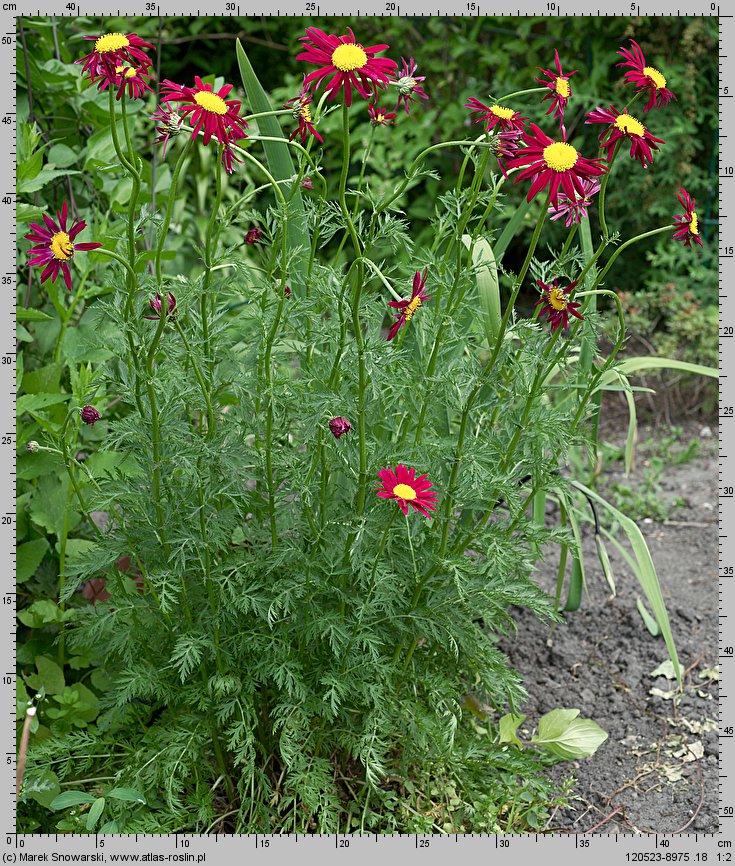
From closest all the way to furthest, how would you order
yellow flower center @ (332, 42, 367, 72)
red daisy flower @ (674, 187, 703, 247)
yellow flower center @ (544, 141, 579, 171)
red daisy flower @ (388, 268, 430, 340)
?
yellow flower center @ (332, 42, 367, 72), yellow flower center @ (544, 141, 579, 171), red daisy flower @ (388, 268, 430, 340), red daisy flower @ (674, 187, 703, 247)

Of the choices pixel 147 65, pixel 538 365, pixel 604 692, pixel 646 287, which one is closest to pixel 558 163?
pixel 538 365

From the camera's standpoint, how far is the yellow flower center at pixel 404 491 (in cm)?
136

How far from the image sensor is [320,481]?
167cm

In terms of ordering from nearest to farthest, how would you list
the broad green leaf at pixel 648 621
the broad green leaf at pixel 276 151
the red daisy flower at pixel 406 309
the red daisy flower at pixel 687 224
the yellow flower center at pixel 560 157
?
1. the yellow flower center at pixel 560 157
2. the red daisy flower at pixel 406 309
3. the red daisy flower at pixel 687 224
4. the broad green leaf at pixel 276 151
5. the broad green leaf at pixel 648 621

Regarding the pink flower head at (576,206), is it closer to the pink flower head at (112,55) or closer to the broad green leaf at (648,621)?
the pink flower head at (112,55)

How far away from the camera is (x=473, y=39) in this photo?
4.31 m

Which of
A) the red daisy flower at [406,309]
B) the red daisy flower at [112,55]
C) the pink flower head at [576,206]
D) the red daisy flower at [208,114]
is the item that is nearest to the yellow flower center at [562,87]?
the pink flower head at [576,206]

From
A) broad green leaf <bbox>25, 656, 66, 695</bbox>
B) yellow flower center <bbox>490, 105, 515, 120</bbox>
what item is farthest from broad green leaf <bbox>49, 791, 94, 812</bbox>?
yellow flower center <bbox>490, 105, 515, 120</bbox>

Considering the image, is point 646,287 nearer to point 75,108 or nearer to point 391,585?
point 75,108

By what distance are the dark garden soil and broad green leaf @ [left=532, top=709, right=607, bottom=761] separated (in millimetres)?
92

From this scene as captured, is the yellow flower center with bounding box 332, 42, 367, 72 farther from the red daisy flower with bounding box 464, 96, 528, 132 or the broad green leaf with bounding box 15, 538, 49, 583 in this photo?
the broad green leaf with bounding box 15, 538, 49, 583

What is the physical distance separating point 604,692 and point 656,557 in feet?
2.28

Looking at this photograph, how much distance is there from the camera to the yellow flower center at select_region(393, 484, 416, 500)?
136cm

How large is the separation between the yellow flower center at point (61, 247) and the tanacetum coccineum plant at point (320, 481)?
0.17 ft
